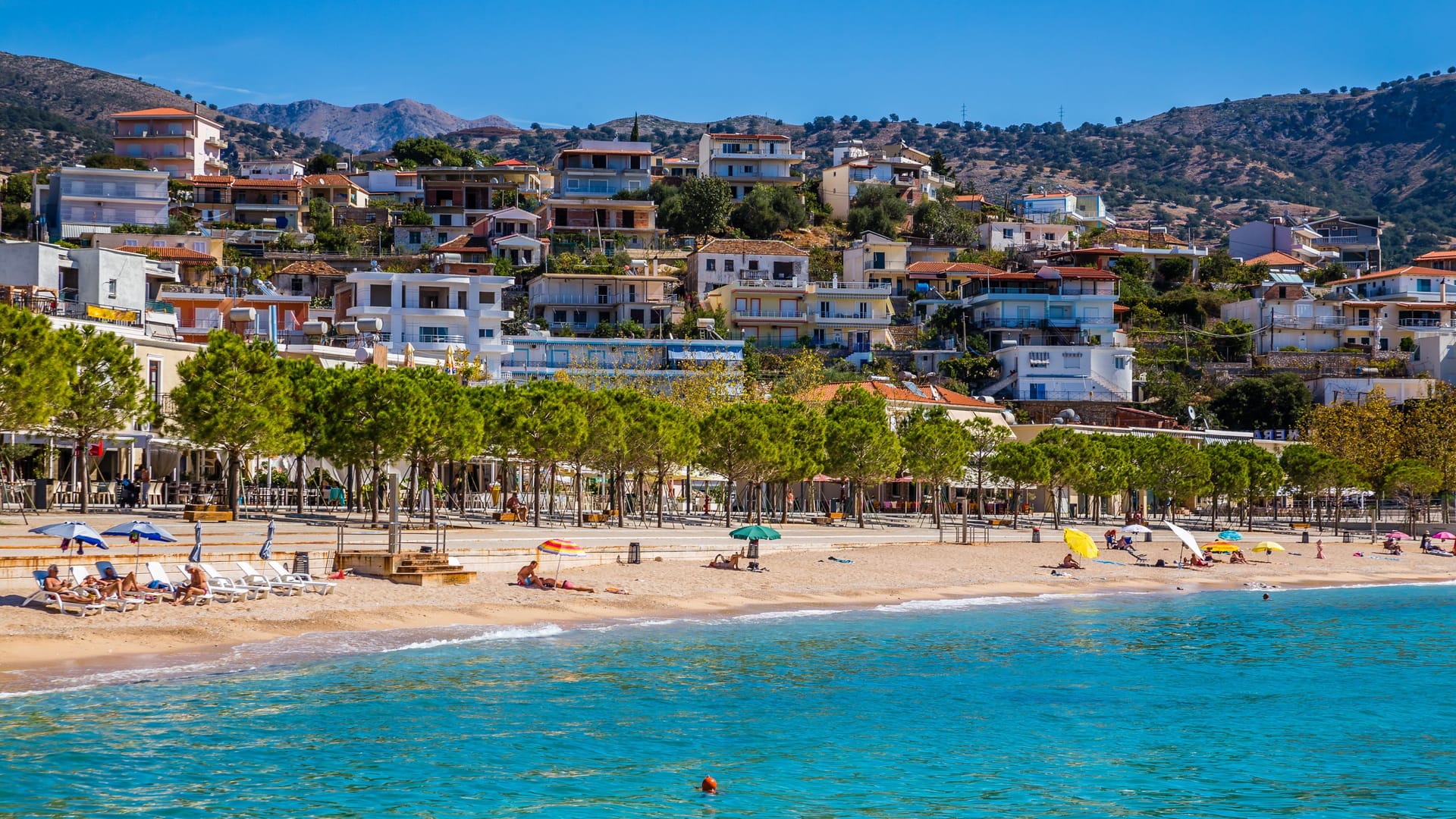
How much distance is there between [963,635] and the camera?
37.7 m

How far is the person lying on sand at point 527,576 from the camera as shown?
126ft

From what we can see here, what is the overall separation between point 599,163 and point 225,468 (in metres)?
80.8

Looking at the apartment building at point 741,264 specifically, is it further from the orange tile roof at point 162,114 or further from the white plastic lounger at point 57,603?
the white plastic lounger at point 57,603

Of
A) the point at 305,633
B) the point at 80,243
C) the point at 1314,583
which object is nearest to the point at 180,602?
the point at 305,633

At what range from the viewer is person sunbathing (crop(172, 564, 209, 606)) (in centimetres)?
3038

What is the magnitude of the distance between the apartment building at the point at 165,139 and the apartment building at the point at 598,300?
54.3 metres

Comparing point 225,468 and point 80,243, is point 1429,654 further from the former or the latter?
point 80,243

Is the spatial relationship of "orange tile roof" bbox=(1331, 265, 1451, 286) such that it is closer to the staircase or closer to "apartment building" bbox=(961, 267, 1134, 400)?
"apartment building" bbox=(961, 267, 1134, 400)

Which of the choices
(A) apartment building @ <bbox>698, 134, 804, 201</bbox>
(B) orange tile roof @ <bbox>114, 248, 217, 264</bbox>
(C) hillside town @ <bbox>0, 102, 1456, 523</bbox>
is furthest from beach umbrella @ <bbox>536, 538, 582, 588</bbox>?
(A) apartment building @ <bbox>698, 134, 804, 201</bbox>

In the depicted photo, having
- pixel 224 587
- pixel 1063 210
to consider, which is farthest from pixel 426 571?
pixel 1063 210

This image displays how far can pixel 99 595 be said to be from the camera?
93.1 ft

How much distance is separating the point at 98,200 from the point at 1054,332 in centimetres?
7646

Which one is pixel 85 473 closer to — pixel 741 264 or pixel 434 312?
pixel 434 312

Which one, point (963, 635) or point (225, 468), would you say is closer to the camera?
point (963, 635)
